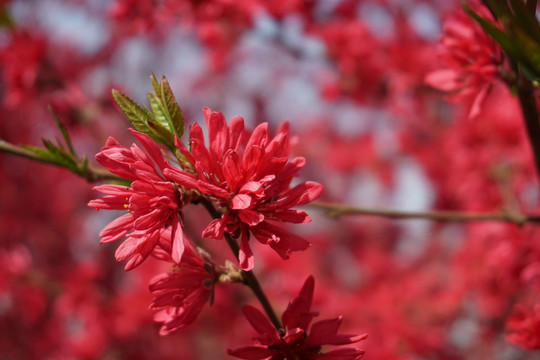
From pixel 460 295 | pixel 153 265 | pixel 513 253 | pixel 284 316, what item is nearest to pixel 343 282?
pixel 460 295

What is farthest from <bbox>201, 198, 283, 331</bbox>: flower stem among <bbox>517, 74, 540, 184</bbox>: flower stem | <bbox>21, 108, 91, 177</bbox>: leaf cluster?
<bbox>517, 74, 540, 184</bbox>: flower stem

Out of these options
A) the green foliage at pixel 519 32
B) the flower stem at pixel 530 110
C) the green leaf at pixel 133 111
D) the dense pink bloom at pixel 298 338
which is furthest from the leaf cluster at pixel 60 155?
the flower stem at pixel 530 110

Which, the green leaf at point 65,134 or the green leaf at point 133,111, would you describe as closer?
the green leaf at point 133,111

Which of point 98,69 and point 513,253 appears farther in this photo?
point 98,69

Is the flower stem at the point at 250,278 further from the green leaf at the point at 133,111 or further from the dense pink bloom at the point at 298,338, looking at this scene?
the green leaf at the point at 133,111

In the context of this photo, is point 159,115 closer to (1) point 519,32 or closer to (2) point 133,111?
(2) point 133,111

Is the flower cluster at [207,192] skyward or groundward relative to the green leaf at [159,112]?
groundward

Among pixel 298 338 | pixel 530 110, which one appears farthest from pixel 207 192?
pixel 530 110

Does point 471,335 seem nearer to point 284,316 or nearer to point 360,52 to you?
point 360,52
